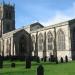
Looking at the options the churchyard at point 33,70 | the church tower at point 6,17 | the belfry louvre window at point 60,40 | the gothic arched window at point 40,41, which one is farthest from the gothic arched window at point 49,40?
the church tower at point 6,17

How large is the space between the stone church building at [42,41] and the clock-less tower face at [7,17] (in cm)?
308

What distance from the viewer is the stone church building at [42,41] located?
5806 centimetres

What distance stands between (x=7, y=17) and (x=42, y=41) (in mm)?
32701

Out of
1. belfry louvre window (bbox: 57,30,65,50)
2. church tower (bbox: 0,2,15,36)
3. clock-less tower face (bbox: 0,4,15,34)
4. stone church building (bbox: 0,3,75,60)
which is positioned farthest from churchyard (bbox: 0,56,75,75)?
clock-less tower face (bbox: 0,4,15,34)

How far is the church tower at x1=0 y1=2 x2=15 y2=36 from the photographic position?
97000 mm

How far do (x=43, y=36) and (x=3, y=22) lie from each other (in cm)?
3178

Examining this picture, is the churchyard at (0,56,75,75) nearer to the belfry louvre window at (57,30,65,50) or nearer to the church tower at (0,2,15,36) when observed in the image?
the belfry louvre window at (57,30,65,50)

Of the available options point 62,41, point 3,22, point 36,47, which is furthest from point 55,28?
point 3,22

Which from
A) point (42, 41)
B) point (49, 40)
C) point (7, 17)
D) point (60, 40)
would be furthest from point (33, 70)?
point (7, 17)

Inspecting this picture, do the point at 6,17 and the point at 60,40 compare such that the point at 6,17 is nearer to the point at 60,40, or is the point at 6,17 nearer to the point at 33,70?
the point at 60,40

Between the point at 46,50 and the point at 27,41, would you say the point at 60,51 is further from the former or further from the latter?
the point at 27,41

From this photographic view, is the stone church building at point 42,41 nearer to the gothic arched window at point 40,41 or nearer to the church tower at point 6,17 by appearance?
the gothic arched window at point 40,41

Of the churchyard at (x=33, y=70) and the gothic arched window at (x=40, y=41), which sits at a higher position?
the gothic arched window at (x=40, y=41)

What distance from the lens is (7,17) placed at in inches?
3893
